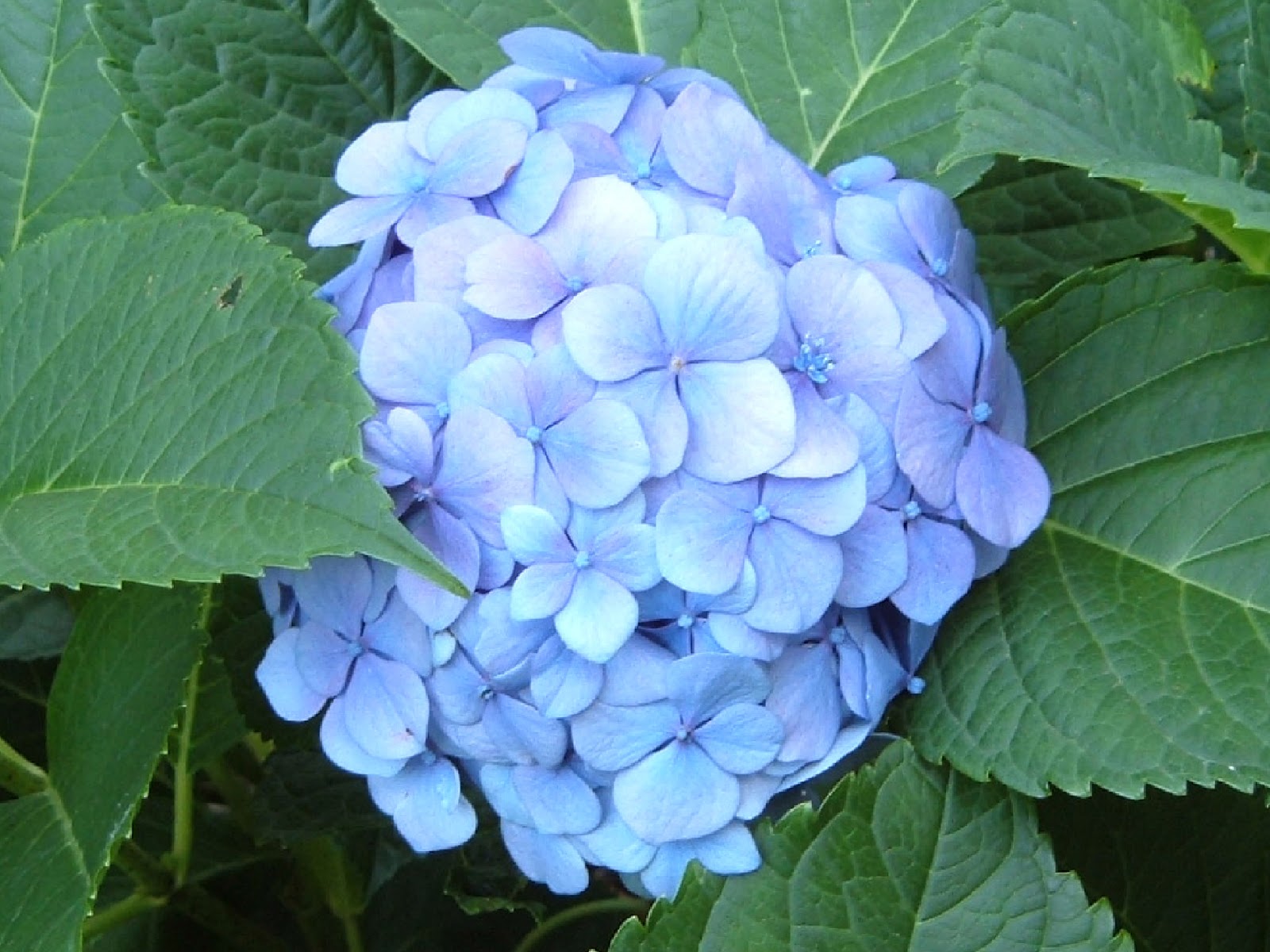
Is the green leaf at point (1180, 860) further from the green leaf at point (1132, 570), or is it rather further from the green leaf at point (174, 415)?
the green leaf at point (174, 415)

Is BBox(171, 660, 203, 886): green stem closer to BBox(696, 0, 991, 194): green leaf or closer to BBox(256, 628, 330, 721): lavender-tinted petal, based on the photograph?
BBox(256, 628, 330, 721): lavender-tinted petal

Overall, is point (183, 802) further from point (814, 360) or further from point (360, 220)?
point (814, 360)

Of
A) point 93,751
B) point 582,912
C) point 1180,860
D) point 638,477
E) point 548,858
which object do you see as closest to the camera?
point 638,477

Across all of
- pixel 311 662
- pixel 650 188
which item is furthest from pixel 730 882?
pixel 650 188

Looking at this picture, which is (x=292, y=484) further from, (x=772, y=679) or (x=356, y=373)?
(x=772, y=679)

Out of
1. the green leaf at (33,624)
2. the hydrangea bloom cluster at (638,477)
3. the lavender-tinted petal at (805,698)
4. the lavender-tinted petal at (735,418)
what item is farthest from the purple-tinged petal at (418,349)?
the green leaf at (33,624)

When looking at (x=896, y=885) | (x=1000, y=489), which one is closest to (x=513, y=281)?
(x=1000, y=489)
